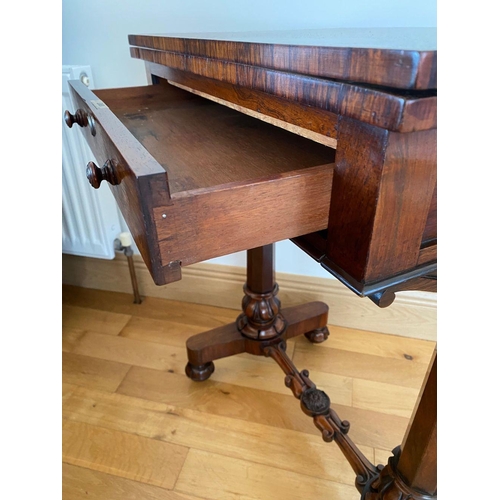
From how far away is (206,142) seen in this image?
55cm

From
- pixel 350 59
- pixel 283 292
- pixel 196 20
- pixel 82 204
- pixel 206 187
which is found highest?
pixel 196 20

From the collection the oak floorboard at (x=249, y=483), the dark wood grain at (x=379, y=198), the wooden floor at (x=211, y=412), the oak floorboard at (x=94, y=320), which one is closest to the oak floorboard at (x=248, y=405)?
the wooden floor at (x=211, y=412)

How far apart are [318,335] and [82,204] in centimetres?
79

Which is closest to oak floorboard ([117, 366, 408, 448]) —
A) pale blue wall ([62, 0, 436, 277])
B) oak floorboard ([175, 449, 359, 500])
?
oak floorboard ([175, 449, 359, 500])

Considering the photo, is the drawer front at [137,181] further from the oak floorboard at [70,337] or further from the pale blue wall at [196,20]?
the oak floorboard at [70,337]

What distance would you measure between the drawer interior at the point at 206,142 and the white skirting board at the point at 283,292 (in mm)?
668

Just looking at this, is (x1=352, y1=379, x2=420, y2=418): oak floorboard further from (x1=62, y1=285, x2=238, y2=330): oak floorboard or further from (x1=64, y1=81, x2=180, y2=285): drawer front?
(x1=64, y1=81, x2=180, y2=285): drawer front

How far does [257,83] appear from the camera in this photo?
440 millimetres

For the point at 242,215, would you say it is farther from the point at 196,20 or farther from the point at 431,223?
the point at 196,20

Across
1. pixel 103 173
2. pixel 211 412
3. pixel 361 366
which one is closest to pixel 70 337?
pixel 211 412

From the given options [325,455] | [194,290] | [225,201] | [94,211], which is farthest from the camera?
[194,290]

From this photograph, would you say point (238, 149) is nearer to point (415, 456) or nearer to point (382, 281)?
point (382, 281)
